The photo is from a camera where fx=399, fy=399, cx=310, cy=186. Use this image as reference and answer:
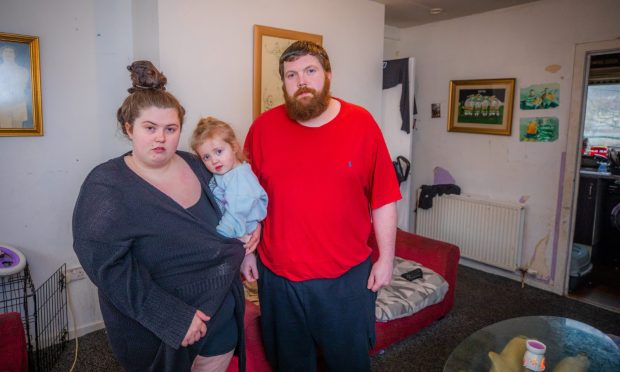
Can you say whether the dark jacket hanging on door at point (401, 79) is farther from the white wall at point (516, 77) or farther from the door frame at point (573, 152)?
the door frame at point (573, 152)

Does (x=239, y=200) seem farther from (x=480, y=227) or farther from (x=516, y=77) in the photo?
(x=516, y=77)

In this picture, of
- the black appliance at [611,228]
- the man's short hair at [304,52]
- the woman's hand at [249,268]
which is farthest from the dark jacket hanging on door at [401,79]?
the woman's hand at [249,268]

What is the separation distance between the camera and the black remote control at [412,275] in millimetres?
2653

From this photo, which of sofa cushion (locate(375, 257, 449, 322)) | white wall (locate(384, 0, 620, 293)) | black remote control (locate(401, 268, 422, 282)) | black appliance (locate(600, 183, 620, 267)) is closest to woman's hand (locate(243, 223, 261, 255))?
sofa cushion (locate(375, 257, 449, 322))

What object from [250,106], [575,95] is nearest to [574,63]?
[575,95]

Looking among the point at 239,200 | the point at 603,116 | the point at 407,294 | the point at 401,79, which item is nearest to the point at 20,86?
the point at 239,200

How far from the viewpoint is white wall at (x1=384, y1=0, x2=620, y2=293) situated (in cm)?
333

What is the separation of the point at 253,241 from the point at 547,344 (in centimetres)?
147

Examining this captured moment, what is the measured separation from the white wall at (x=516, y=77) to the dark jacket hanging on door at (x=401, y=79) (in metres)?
0.71

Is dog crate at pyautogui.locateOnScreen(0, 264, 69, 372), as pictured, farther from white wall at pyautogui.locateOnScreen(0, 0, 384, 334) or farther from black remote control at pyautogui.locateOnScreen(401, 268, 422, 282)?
black remote control at pyautogui.locateOnScreen(401, 268, 422, 282)

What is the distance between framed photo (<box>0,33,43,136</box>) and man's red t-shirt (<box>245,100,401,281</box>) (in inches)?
63.4

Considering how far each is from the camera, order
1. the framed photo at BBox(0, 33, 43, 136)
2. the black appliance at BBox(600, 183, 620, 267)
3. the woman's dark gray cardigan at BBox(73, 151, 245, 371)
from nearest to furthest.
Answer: the woman's dark gray cardigan at BBox(73, 151, 245, 371) → the framed photo at BBox(0, 33, 43, 136) → the black appliance at BBox(600, 183, 620, 267)

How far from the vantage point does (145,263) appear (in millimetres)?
1101

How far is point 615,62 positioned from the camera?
4.55m
